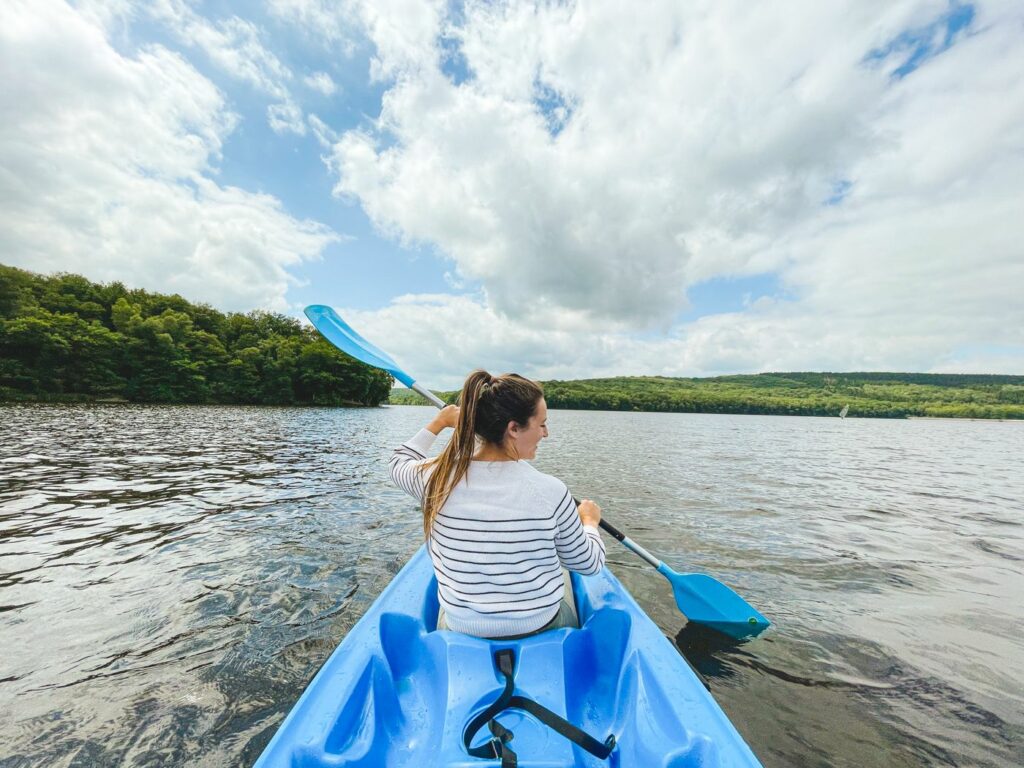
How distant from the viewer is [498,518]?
2.32 m

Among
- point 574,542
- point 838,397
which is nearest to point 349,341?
point 574,542

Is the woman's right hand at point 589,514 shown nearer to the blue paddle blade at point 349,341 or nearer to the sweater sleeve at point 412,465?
the sweater sleeve at point 412,465

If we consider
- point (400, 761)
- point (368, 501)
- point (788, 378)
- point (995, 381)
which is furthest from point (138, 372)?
point (995, 381)

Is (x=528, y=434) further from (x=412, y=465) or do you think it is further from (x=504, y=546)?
(x=412, y=465)

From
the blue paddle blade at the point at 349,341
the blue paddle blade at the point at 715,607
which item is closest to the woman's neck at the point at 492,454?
the blue paddle blade at the point at 349,341

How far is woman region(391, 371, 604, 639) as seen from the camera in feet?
7.73

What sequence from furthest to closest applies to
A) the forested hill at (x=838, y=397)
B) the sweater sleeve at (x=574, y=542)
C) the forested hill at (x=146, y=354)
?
the forested hill at (x=838, y=397) < the forested hill at (x=146, y=354) < the sweater sleeve at (x=574, y=542)

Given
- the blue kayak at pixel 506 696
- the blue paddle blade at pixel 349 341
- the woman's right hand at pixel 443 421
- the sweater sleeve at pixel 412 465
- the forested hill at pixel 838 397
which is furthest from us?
the forested hill at pixel 838 397

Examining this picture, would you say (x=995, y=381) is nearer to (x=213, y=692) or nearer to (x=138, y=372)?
(x=213, y=692)

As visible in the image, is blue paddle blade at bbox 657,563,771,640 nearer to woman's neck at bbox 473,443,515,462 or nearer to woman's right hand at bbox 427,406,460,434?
woman's right hand at bbox 427,406,460,434

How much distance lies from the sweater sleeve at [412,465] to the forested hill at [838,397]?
81389mm

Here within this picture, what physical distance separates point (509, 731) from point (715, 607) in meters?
3.82

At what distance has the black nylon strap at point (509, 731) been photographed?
1.89 m

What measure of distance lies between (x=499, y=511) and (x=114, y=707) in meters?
3.53
